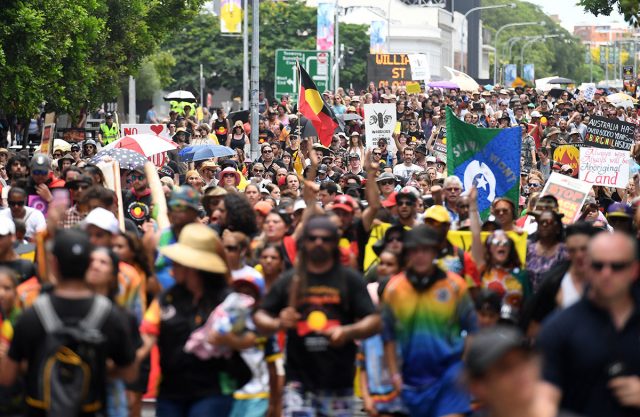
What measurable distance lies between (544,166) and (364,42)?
6997 cm

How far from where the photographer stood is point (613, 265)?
231 inches

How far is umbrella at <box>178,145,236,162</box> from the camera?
816 inches

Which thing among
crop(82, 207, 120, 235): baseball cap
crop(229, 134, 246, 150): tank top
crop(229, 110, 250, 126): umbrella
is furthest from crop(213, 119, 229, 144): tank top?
crop(82, 207, 120, 235): baseball cap

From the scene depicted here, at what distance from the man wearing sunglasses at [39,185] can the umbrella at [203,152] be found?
7118 millimetres

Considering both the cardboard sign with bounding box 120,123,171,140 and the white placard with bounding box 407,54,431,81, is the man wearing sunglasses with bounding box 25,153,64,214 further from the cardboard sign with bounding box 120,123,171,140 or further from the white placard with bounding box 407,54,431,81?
the white placard with bounding box 407,54,431,81

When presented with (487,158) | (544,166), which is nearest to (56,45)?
(544,166)

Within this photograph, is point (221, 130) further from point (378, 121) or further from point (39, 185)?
point (39, 185)

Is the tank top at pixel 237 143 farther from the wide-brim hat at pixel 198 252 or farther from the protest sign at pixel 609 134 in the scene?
the wide-brim hat at pixel 198 252

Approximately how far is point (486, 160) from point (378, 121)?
33.0ft

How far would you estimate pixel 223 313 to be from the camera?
7234mm

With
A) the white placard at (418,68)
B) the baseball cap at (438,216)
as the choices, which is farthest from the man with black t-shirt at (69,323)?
the white placard at (418,68)

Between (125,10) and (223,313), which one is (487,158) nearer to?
(223,313)

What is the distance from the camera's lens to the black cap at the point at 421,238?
7.88 m

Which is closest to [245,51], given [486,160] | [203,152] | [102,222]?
[203,152]
